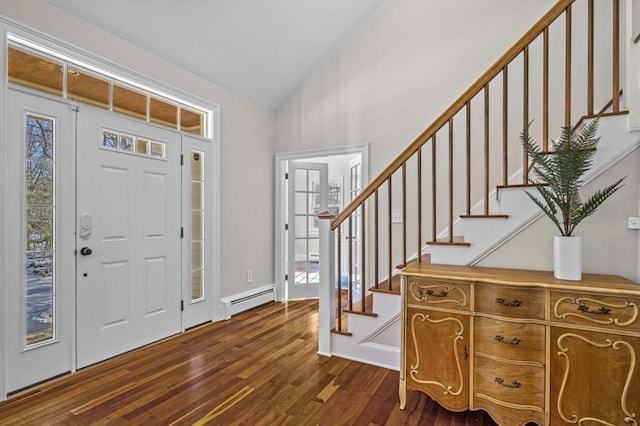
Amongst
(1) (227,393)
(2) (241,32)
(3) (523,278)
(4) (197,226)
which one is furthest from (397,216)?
(2) (241,32)

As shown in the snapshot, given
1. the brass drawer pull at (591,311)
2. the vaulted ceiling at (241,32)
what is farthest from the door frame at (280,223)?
the brass drawer pull at (591,311)

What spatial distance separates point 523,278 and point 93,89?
3378 mm

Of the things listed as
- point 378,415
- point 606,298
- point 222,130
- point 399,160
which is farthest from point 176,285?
point 606,298

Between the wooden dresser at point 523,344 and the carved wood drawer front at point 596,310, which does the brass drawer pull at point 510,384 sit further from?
the carved wood drawer front at point 596,310

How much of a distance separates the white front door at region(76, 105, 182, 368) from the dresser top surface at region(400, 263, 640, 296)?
2328 mm

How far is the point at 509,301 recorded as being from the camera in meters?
1.71

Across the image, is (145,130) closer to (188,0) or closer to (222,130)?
(222,130)

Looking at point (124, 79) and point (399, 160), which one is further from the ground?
point (124, 79)

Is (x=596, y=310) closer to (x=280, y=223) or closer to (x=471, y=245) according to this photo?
(x=471, y=245)

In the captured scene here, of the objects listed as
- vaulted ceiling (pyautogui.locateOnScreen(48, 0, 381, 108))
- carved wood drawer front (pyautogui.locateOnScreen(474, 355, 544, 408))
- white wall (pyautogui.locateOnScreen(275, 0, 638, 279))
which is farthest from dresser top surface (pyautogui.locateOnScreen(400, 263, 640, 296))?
vaulted ceiling (pyautogui.locateOnScreen(48, 0, 381, 108))

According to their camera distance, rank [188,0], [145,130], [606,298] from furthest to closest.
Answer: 1. [145,130]
2. [188,0]
3. [606,298]

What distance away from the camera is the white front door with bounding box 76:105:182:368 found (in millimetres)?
2451

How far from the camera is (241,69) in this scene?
3.55m

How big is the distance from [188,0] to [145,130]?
3.85ft
